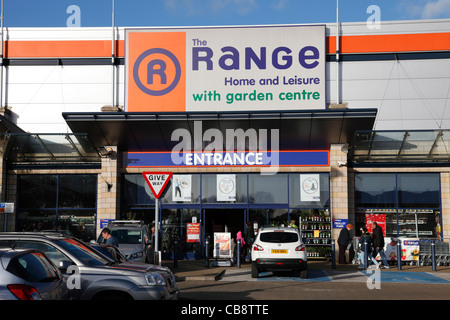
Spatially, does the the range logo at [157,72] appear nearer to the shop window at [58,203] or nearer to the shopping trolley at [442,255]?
the shop window at [58,203]

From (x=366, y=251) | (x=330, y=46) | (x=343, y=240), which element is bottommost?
(x=366, y=251)

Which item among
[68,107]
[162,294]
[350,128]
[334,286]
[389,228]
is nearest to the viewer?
[162,294]

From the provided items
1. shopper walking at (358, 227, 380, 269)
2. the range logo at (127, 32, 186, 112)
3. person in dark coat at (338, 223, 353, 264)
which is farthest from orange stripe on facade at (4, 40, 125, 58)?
shopper walking at (358, 227, 380, 269)

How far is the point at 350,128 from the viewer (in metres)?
22.3

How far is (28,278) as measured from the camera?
23.3ft

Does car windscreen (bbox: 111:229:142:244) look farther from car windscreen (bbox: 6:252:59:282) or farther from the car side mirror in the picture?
car windscreen (bbox: 6:252:59:282)

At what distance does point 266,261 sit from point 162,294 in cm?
779

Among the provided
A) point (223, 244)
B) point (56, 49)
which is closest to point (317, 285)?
point (223, 244)

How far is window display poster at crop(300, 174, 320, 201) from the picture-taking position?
23.8 meters

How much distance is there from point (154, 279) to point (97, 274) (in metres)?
0.95

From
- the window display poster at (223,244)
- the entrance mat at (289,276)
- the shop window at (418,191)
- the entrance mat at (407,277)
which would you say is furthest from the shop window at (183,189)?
the shop window at (418,191)

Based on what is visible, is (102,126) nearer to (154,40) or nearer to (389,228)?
(154,40)

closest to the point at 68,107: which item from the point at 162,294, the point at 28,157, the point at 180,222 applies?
the point at 28,157

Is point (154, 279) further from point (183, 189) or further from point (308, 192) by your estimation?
point (308, 192)
